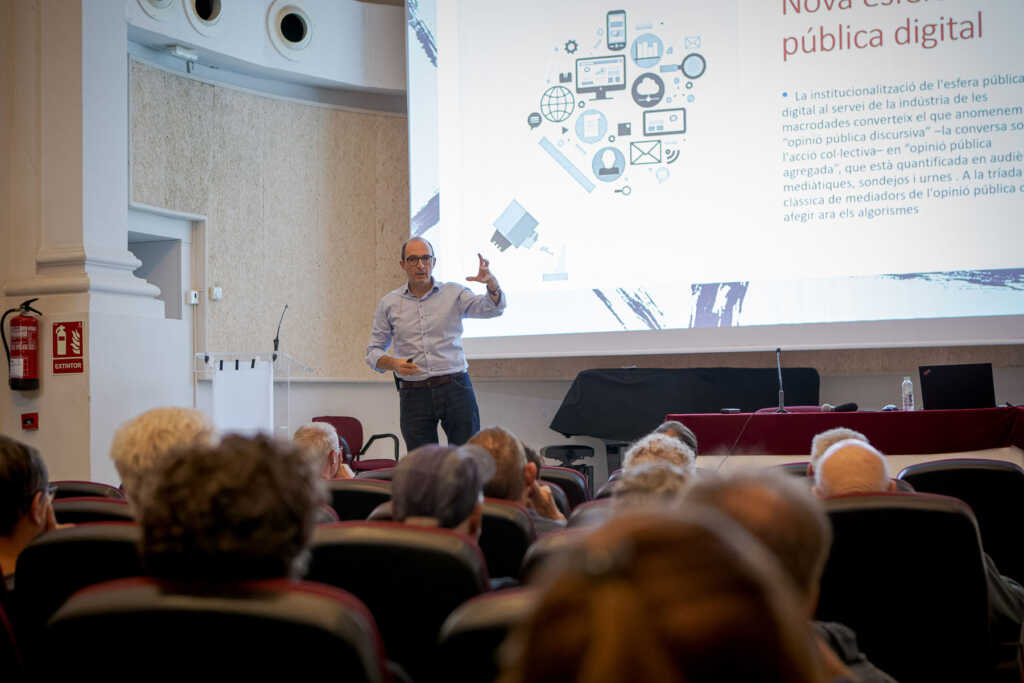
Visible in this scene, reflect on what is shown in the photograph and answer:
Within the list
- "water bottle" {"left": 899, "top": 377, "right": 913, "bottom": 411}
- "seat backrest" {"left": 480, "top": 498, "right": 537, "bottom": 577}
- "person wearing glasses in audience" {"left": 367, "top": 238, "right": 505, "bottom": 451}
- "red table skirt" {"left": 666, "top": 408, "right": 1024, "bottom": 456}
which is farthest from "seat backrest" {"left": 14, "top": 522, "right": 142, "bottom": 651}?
"water bottle" {"left": 899, "top": 377, "right": 913, "bottom": 411}

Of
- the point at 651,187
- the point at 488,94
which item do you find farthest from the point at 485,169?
the point at 651,187

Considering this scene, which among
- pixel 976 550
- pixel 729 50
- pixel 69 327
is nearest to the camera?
pixel 976 550

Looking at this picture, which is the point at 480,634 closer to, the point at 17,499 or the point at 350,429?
the point at 17,499

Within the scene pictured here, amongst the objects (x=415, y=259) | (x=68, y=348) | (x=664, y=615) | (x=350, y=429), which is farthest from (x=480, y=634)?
(x=350, y=429)

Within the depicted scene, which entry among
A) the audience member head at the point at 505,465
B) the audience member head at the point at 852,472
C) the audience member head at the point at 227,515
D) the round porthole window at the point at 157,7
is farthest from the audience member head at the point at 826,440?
the round porthole window at the point at 157,7

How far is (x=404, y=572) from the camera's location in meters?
1.43

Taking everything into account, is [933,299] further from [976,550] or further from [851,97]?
[976,550]

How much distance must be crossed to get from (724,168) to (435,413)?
2.53 metres

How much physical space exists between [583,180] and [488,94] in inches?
35.6

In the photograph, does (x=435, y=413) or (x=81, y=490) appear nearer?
(x=81, y=490)

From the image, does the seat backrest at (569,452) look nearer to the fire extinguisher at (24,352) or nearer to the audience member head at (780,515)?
the fire extinguisher at (24,352)

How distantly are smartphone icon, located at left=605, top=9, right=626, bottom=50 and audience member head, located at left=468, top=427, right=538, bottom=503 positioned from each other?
13.7ft

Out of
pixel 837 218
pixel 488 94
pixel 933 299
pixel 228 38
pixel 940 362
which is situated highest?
pixel 228 38

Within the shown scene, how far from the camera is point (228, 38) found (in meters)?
6.45
